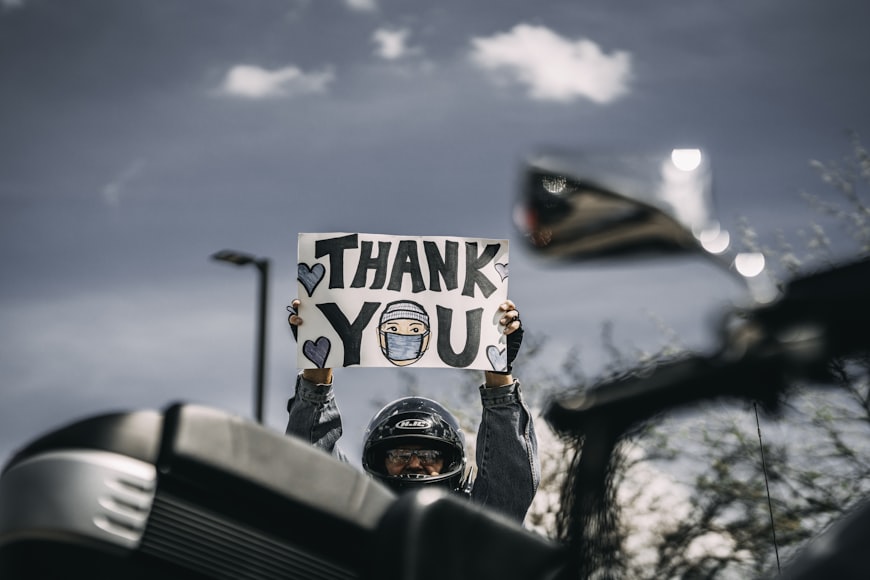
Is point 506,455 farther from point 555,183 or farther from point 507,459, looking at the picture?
point 555,183

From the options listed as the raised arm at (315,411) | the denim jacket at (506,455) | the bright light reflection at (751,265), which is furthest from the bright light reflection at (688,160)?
the raised arm at (315,411)

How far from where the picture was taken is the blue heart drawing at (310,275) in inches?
166

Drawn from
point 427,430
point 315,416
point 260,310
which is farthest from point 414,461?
point 260,310

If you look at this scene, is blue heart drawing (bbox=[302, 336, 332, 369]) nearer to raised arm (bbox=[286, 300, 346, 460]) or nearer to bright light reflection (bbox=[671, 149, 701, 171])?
raised arm (bbox=[286, 300, 346, 460])

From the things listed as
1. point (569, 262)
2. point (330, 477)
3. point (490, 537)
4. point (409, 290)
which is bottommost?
point (490, 537)

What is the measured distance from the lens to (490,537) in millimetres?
1379

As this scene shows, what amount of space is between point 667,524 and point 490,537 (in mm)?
343

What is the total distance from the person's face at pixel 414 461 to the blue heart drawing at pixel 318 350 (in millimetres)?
505

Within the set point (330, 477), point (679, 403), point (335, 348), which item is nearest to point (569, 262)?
point (679, 403)

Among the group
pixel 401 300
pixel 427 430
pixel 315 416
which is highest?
pixel 401 300

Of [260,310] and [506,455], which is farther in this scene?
[260,310]

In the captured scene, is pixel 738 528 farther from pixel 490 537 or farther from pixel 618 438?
pixel 490 537

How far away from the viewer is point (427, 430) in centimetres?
393

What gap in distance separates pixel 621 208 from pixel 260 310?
568 inches
